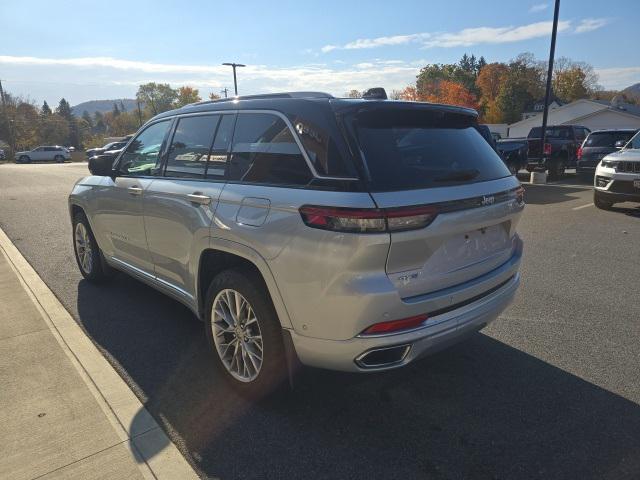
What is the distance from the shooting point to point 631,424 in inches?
107

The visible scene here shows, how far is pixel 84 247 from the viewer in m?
5.40

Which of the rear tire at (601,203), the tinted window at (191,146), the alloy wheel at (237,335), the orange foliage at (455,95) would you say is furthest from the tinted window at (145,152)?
the orange foliage at (455,95)

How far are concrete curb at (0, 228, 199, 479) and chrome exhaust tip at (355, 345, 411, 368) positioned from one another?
1020 millimetres

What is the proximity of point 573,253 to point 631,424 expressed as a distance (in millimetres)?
4173

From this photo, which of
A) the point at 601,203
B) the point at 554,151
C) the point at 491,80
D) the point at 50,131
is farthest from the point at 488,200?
the point at 491,80

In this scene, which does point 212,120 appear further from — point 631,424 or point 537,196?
point 537,196

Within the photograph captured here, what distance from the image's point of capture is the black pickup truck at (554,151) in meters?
16.1

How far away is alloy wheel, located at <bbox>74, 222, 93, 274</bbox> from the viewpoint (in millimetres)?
5250

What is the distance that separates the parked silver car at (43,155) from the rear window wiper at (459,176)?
54.6 m

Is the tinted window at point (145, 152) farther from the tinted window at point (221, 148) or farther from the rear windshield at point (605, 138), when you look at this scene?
the rear windshield at point (605, 138)

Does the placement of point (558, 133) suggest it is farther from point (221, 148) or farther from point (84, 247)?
point (221, 148)

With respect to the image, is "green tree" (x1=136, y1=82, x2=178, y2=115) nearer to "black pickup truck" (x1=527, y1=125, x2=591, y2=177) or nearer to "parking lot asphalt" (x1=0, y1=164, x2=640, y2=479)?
"black pickup truck" (x1=527, y1=125, x2=591, y2=177)

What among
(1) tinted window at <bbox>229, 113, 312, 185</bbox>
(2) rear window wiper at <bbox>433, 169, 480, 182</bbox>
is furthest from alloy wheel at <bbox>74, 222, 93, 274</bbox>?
(2) rear window wiper at <bbox>433, 169, 480, 182</bbox>

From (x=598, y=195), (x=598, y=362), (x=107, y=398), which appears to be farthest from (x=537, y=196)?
(x=107, y=398)
